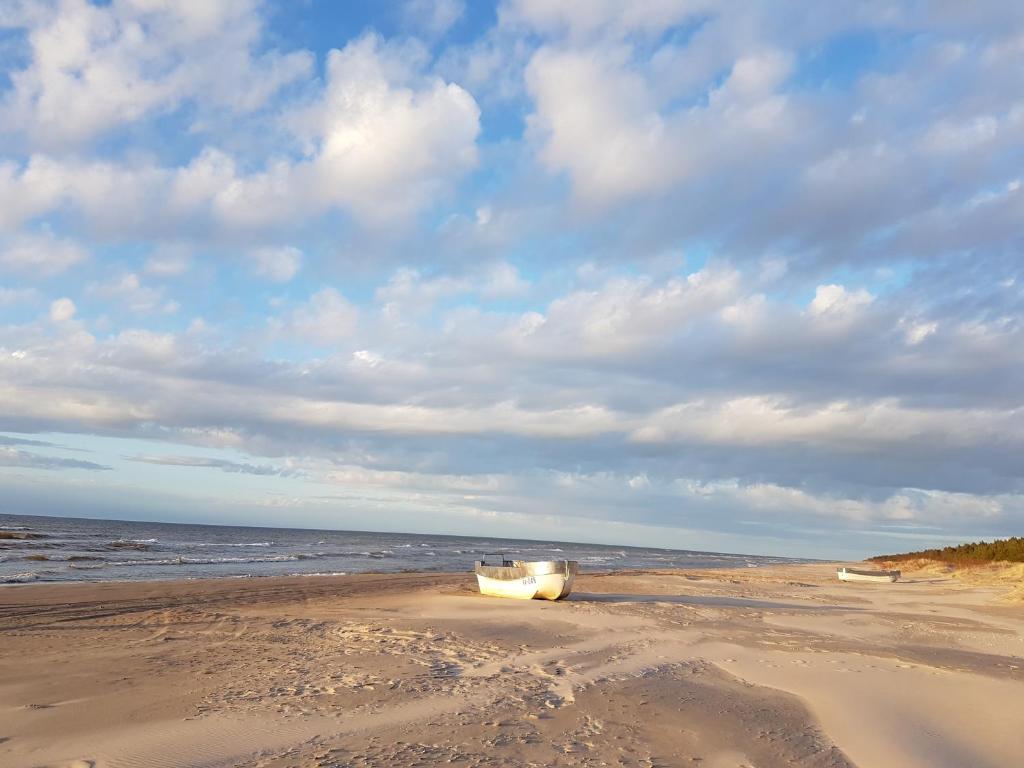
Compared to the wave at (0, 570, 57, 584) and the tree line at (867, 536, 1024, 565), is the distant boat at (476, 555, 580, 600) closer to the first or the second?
the wave at (0, 570, 57, 584)

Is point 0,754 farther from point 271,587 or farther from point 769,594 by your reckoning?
point 769,594

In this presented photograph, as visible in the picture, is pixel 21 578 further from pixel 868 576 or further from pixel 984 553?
pixel 984 553

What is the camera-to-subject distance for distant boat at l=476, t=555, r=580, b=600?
22.6m

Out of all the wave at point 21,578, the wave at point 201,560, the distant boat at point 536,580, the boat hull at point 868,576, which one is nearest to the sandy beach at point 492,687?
the distant boat at point 536,580

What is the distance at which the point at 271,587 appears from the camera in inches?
1041

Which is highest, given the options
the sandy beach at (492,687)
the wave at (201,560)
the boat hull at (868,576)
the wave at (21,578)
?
the boat hull at (868,576)

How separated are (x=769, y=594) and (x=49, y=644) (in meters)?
26.2

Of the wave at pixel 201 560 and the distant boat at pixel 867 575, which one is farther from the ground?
the distant boat at pixel 867 575

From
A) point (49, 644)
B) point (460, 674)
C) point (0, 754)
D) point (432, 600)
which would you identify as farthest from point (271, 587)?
point (0, 754)

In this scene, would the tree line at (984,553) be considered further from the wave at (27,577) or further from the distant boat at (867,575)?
the wave at (27,577)

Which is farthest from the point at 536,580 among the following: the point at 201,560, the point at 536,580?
the point at 201,560

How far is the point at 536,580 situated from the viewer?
22.8m

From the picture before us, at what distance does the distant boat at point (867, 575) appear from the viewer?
42.2 meters

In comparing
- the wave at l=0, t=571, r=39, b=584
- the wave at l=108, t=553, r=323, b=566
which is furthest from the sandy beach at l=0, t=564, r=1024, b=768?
the wave at l=108, t=553, r=323, b=566
